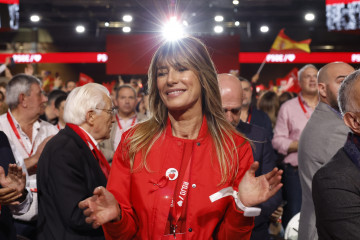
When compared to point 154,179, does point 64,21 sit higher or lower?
higher

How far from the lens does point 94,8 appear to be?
2047 centimetres

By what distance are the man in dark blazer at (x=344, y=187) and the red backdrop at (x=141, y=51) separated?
36.4ft

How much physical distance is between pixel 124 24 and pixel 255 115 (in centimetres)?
1664

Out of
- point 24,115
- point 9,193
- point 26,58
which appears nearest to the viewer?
point 9,193

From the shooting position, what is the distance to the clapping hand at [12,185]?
97.8 inches

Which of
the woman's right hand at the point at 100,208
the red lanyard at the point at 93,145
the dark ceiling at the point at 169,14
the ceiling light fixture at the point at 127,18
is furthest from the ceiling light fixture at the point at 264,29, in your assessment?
the woman's right hand at the point at 100,208

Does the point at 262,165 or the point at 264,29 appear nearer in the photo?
the point at 262,165

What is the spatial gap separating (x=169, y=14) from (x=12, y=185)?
1534cm

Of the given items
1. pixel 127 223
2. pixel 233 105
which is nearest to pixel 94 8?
pixel 233 105

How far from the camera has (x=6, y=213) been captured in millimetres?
2834

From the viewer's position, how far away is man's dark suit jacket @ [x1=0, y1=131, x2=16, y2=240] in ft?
9.13

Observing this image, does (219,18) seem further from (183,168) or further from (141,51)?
(183,168)

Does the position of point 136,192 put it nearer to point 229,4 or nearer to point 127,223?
point 127,223

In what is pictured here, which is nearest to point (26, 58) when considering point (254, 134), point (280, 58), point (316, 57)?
point (280, 58)
